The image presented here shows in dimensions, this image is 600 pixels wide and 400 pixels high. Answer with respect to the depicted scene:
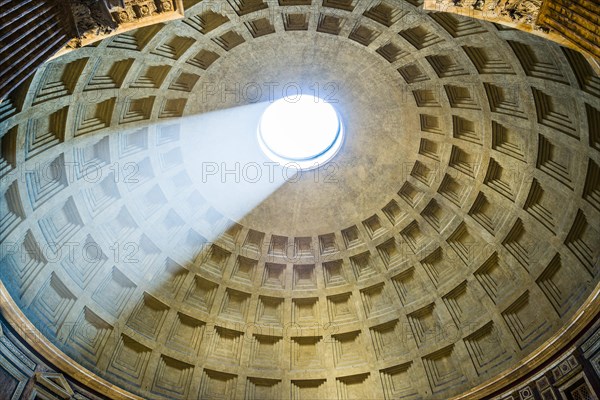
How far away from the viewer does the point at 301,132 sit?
28.5m

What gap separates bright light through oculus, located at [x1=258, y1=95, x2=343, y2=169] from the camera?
84.2 ft

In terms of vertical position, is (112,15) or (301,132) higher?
(301,132)

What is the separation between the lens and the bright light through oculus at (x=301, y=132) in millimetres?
25656

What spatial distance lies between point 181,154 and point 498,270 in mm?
14051

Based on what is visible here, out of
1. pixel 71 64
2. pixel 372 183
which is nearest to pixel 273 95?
pixel 372 183

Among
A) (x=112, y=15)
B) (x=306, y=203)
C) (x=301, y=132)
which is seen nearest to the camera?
(x=112, y=15)

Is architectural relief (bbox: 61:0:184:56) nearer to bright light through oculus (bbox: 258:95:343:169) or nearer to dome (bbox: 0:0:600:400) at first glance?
dome (bbox: 0:0:600:400)

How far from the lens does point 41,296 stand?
19125 mm

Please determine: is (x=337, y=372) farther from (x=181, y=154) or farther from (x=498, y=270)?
(x=181, y=154)

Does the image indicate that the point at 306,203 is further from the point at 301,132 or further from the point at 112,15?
the point at 112,15

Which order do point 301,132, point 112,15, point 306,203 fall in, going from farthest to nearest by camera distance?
point 301,132 < point 306,203 < point 112,15

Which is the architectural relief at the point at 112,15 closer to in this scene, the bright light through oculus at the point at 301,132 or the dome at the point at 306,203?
the dome at the point at 306,203

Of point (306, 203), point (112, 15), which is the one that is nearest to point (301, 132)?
point (306, 203)

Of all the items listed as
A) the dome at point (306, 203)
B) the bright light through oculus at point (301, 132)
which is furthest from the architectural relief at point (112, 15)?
the bright light through oculus at point (301, 132)
